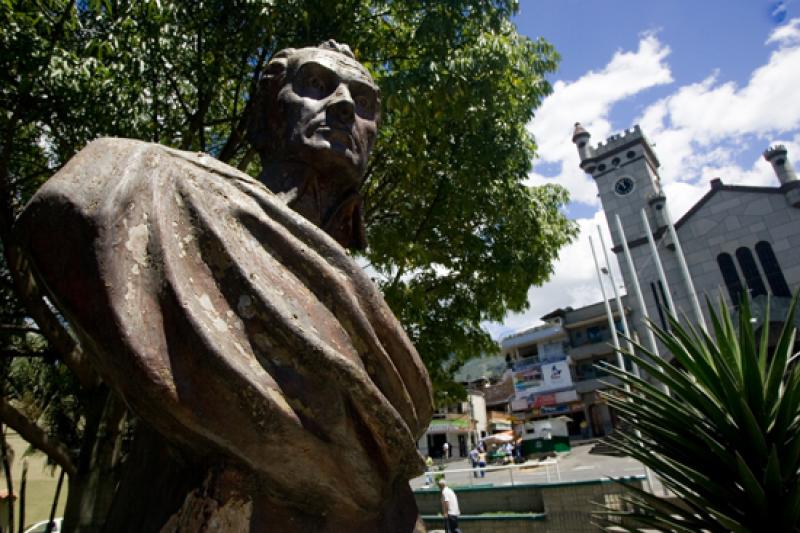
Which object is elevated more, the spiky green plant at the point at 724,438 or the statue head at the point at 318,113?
the statue head at the point at 318,113

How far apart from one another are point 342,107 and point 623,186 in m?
26.7

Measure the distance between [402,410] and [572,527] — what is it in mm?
6111

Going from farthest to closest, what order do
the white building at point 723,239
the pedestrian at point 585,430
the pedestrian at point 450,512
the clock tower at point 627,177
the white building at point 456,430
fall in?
the white building at point 456,430
the pedestrian at point 585,430
the clock tower at point 627,177
the white building at point 723,239
the pedestrian at point 450,512

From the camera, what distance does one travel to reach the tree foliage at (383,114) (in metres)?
4.79

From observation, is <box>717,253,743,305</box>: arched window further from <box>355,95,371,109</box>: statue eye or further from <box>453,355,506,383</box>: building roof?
<box>355,95,371,109</box>: statue eye

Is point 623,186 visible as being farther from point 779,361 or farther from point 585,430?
point 779,361

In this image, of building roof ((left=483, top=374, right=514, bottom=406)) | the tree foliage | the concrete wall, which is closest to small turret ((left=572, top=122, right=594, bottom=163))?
the concrete wall

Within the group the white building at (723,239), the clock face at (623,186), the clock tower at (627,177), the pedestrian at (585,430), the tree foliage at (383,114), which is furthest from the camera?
the pedestrian at (585,430)

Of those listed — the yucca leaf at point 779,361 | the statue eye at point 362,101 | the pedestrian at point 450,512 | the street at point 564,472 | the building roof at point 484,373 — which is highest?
the building roof at point 484,373

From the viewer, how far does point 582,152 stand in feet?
93.6

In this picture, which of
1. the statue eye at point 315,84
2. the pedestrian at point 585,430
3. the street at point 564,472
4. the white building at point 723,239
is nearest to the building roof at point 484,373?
the pedestrian at point 585,430

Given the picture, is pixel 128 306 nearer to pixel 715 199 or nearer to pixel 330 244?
pixel 330 244

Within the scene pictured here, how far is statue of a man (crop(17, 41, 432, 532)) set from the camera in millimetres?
1238

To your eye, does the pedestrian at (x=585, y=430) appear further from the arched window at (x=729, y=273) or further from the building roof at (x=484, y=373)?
the arched window at (x=729, y=273)
